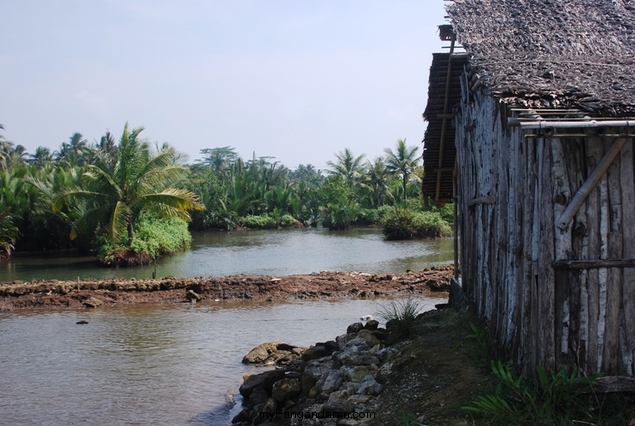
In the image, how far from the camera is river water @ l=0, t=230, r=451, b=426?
32.3 ft

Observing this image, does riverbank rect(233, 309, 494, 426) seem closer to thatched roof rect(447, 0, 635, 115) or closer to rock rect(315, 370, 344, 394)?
rock rect(315, 370, 344, 394)

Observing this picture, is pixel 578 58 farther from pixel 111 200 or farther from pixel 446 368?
pixel 111 200

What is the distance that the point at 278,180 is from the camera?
63125mm

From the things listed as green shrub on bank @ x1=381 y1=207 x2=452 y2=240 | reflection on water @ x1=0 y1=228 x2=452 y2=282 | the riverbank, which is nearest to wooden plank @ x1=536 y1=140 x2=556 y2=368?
the riverbank

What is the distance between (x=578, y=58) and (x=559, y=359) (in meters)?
3.54

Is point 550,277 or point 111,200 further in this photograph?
point 111,200

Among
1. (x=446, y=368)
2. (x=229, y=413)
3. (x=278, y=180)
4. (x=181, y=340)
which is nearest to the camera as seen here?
(x=446, y=368)

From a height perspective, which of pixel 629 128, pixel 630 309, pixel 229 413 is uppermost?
pixel 629 128

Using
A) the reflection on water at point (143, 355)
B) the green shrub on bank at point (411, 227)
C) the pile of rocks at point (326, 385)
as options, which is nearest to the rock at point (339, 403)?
the pile of rocks at point (326, 385)

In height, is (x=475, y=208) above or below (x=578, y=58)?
below

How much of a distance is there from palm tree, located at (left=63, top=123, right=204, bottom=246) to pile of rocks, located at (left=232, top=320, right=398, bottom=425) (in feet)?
63.9

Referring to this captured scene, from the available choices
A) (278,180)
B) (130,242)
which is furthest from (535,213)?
(278,180)

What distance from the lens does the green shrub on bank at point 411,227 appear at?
131 ft

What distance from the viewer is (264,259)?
3072 cm
